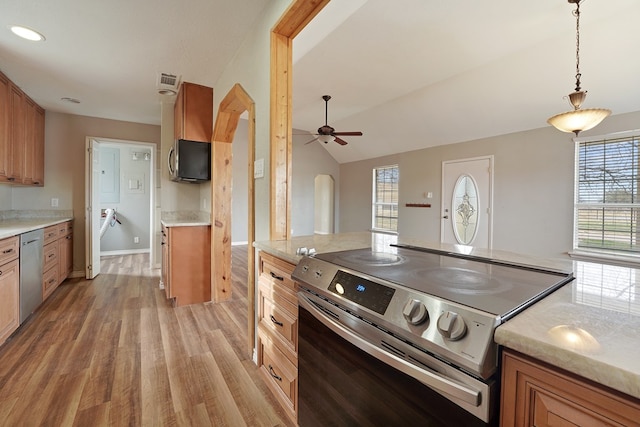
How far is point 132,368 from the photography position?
74.3 inches

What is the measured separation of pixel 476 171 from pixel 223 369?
5.11 metres

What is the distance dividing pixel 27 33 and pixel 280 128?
84.1 inches

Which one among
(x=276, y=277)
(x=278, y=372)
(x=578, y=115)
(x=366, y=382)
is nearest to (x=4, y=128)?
(x=276, y=277)

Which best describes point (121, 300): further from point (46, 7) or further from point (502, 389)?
point (502, 389)

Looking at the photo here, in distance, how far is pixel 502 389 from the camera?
1.95 ft

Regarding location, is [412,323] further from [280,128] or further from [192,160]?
[192,160]

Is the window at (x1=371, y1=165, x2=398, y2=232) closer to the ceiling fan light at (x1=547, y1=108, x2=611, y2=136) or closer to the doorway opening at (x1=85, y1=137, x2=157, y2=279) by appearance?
the ceiling fan light at (x1=547, y1=108, x2=611, y2=136)

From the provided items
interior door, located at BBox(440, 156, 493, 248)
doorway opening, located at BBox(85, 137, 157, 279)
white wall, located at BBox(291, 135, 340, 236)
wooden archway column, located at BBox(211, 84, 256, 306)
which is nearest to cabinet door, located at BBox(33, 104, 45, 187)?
doorway opening, located at BBox(85, 137, 157, 279)

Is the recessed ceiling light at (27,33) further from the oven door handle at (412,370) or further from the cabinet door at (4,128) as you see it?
the oven door handle at (412,370)

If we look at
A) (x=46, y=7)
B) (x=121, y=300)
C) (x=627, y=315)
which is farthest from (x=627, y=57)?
(x=121, y=300)

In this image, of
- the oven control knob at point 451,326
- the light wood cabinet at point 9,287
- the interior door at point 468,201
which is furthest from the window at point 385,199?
the oven control knob at point 451,326

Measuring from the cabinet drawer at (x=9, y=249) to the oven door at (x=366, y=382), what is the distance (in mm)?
2369

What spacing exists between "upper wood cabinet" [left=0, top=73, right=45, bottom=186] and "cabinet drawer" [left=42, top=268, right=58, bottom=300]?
3.43 feet

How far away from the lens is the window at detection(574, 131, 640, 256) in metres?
3.66
